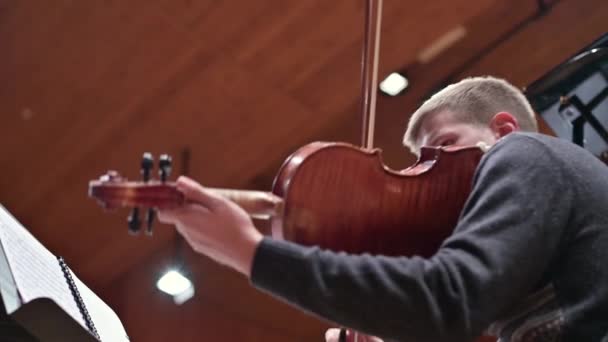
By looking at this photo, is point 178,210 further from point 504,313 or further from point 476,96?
point 476,96

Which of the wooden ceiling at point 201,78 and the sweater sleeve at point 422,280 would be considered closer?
the sweater sleeve at point 422,280

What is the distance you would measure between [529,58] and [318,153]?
2764mm

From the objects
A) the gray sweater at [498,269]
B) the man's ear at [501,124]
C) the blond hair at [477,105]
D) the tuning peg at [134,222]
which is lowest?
the gray sweater at [498,269]

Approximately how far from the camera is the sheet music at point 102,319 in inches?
58.6

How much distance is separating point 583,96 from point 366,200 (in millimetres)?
1785

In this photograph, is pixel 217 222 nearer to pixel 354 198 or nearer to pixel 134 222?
pixel 134 222

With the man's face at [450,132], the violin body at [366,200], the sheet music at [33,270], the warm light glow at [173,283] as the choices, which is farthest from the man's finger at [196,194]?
the warm light glow at [173,283]

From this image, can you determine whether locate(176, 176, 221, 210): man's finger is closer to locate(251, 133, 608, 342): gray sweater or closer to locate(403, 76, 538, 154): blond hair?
locate(251, 133, 608, 342): gray sweater

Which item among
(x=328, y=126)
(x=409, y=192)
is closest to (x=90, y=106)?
(x=328, y=126)

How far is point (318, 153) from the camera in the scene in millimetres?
1028

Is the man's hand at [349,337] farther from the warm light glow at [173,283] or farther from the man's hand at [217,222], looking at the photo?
the warm light glow at [173,283]

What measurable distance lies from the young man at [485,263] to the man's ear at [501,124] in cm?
27

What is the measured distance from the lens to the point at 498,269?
2.89 feet

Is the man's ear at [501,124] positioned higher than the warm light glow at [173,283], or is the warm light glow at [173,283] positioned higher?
the man's ear at [501,124]
